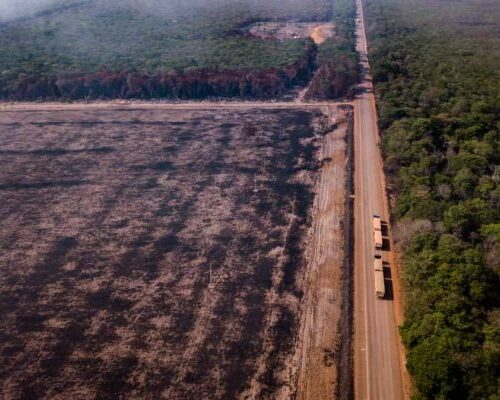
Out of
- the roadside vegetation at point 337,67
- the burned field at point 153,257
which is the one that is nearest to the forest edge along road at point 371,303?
the burned field at point 153,257

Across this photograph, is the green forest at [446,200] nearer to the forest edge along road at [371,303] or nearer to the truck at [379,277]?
the forest edge along road at [371,303]

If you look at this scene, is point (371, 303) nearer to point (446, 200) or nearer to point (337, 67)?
point (446, 200)

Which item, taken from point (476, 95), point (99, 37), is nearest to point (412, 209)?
point (476, 95)

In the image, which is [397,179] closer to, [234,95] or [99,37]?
[234,95]

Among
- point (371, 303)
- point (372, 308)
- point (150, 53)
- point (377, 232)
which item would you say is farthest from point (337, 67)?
point (372, 308)

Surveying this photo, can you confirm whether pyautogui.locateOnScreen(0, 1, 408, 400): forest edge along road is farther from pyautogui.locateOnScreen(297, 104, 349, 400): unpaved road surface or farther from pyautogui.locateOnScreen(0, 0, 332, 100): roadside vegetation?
pyautogui.locateOnScreen(0, 0, 332, 100): roadside vegetation

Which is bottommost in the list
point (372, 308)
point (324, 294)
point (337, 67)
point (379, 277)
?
point (372, 308)
